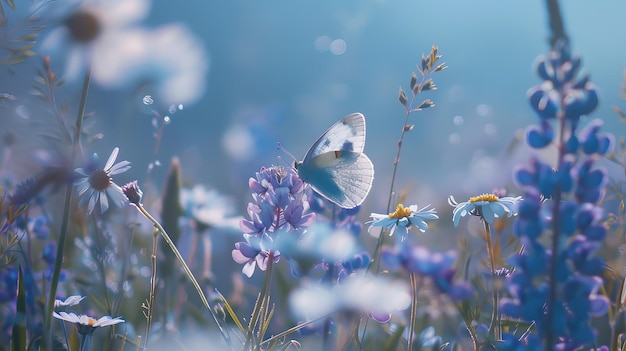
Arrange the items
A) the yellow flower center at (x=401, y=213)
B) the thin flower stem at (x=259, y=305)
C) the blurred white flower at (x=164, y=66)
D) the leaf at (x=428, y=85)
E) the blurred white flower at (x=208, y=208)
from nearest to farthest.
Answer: the thin flower stem at (x=259, y=305) → the leaf at (x=428, y=85) → the yellow flower center at (x=401, y=213) → the blurred white flower at (x=164, y=66) → the blurred white flower at (x=208, y=208)

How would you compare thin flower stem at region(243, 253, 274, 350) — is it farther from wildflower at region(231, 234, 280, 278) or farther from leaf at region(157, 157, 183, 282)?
leaf at region(157, 157, 183, 282)

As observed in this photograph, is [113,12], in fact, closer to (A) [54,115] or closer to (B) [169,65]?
(A) [54,115]

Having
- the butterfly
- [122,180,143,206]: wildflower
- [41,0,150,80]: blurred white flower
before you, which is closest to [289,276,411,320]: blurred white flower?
[122,180,143,206]: wildflower

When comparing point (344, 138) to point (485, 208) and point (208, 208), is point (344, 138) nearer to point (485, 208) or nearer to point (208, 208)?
point (485, 208)

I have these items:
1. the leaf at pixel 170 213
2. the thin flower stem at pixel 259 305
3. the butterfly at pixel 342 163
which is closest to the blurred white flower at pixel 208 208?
the leaf at pixel 170 213

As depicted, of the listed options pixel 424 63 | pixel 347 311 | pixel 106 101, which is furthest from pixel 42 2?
pixel 106 101

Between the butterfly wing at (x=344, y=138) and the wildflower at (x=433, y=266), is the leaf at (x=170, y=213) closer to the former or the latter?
the butterfly wing at (x=344, y=138)

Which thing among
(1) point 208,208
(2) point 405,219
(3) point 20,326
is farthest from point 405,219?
(1) point 208,208
